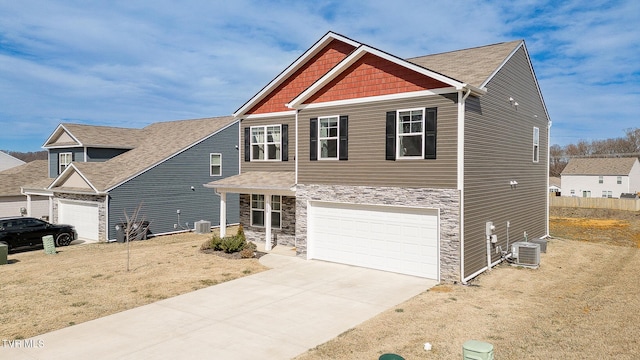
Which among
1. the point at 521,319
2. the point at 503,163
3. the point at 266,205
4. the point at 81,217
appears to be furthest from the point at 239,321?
the point at 81,217

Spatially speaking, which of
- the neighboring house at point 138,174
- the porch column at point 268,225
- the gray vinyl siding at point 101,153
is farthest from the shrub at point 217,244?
the gray vinyl siding at point 101,153

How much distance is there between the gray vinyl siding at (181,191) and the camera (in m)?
23.2

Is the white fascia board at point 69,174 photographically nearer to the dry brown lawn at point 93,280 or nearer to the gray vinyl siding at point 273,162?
the dry brown lawn at point 93,280

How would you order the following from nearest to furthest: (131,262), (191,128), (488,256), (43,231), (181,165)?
(488,256) < (131,262) < (43,231) < (181,165) < (191,128)

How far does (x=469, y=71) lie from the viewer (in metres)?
14.9

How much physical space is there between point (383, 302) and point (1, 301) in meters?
10.8

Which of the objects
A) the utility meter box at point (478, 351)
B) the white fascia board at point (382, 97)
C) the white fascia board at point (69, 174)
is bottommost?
the utility meter box at point (478, 351)

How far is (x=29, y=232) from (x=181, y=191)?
27.1 feet

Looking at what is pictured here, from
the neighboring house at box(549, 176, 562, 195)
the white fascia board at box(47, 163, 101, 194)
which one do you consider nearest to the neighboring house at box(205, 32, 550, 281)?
the white fascia board at box(47, 163, 101, 194)

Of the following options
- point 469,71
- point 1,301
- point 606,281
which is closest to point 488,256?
point 606,281

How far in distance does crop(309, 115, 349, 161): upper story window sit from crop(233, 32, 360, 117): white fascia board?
3894 mm

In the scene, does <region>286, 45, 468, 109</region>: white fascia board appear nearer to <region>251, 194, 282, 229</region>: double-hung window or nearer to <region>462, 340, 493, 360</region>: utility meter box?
<region>251, 194, 282, 229</region>: double-hung window

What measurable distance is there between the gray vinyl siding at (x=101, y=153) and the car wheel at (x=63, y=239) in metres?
7.35

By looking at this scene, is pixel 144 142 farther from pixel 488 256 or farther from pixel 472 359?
pixel 472 359
